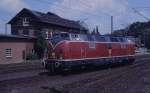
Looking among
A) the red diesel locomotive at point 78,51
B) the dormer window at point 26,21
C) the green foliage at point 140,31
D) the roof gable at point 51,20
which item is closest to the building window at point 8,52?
A: the roof gable at point 51,20

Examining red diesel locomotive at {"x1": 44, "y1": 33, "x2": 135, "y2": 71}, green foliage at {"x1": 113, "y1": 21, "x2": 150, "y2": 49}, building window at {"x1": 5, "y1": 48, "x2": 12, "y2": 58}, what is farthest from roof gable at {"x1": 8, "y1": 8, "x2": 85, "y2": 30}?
red diesel locomotive at {"x1": 44, "y1": 33, "x2": 135, "y2": 71}

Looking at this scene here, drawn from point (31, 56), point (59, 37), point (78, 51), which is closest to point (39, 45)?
point (31, 56)

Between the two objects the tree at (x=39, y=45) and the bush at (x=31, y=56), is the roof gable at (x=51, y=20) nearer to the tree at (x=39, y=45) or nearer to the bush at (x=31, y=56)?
the tree at (x=39, y=45)

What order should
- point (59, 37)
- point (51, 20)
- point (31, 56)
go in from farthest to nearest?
1. point (51, 20)
2. point (31, 56)
3. point (59, 37)

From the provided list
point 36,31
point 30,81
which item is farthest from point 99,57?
point 36,31

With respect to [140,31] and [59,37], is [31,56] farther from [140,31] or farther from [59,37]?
[140,31]

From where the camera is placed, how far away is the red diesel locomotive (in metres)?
27.6

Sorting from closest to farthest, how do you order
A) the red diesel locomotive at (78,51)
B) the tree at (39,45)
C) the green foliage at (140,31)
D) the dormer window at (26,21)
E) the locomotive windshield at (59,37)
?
1. the red diesel locomotive at (78,51)
2. the locomotive windshield at (59,37)
3. the tree at (39,45)
4. the dormer window at (26,21)
5. the green foliage at (140,31)

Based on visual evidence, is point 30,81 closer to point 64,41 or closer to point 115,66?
point 64,41

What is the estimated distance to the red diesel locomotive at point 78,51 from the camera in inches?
1087

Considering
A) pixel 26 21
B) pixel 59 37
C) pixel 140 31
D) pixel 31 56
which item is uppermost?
pixel 26 21

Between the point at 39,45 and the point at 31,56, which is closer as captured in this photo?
the point at 31,56

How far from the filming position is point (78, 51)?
28891mm

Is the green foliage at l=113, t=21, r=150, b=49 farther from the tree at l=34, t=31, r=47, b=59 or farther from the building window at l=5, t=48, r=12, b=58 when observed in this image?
the building window at l=5, t=48, r=12, b=58
